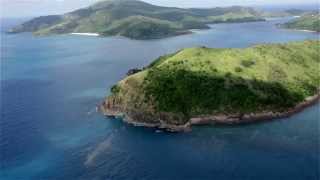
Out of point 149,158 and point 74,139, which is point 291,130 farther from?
point 74,139

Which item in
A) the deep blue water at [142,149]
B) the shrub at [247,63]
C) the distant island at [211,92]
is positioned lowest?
the deep blue water at [142,149]

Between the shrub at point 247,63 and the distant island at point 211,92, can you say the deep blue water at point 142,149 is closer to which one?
the distant island at point 211,92

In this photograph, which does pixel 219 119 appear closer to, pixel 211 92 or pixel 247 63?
pixel 211 92

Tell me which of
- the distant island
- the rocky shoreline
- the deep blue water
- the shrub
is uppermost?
the shrub

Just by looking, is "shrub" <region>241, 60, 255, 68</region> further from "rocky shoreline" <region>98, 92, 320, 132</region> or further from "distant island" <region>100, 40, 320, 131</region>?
"rocky shoreline" <region>98, 92, 320, 132</region>

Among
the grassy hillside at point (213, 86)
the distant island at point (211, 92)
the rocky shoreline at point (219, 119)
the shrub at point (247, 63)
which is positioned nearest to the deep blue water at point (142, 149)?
the rocky shoreline at point (219, 119)

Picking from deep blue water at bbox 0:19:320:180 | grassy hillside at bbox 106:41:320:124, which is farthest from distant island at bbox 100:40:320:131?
deep blue water at bbox 0:19:320:180

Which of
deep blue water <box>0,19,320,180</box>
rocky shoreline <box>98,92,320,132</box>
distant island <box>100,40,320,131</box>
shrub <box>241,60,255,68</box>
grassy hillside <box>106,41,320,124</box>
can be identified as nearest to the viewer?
deep blue water <box>0,19,320,180</box>

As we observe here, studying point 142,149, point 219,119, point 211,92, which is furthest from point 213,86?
point 142,149
